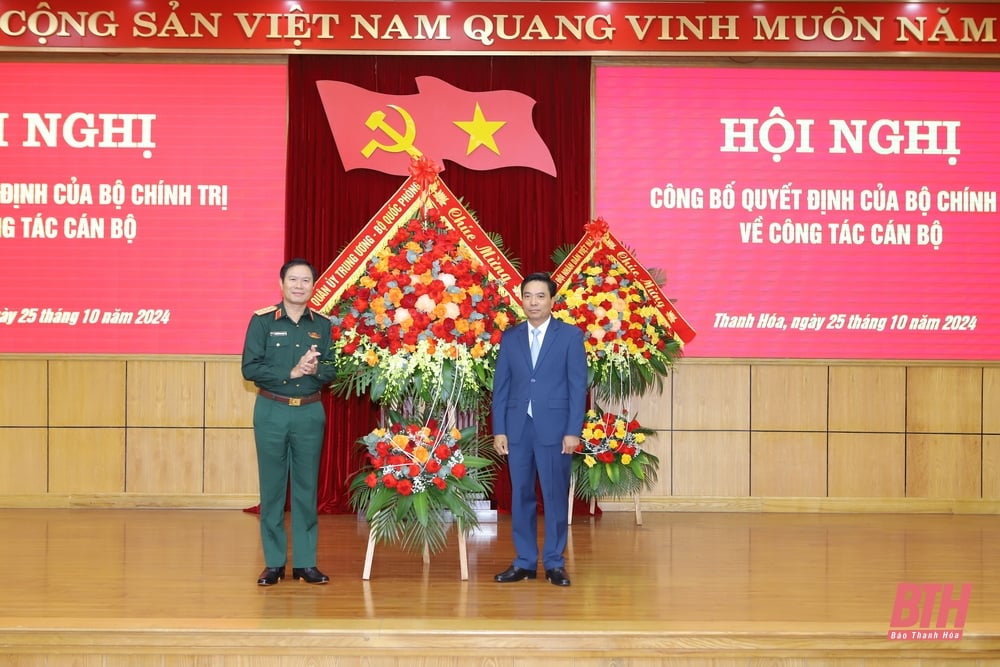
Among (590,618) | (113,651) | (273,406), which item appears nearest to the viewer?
(113,651)

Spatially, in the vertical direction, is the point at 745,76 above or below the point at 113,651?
above

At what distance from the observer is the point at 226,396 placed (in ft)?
23.1

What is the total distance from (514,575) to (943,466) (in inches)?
156

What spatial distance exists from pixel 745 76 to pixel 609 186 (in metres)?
1.28

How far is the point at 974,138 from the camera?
279 inches

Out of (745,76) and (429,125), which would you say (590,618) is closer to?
(429,125)

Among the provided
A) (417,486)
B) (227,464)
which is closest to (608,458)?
(417,486)

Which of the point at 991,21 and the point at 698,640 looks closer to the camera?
the point at 698,640

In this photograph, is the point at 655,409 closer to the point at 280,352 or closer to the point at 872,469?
the point at 872,469

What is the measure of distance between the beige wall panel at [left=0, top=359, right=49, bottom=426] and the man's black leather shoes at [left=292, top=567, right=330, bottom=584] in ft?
10.8

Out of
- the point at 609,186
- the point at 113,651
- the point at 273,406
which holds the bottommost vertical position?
the point at 113,651

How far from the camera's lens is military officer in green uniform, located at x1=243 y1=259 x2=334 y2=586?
4.48 metres

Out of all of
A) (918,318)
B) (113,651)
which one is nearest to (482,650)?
(113,651)

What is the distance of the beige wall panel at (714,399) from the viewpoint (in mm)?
7094
